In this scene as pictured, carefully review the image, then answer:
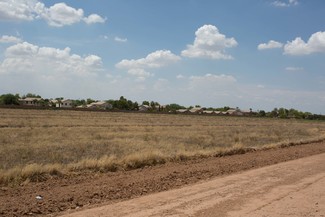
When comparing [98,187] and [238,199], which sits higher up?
[238,199]

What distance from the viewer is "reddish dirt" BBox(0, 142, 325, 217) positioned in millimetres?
9170

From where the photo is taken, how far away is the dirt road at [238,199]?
8.69 m

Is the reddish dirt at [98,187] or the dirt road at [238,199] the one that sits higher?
the dirt road at [238,199]

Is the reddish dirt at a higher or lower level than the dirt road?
lower

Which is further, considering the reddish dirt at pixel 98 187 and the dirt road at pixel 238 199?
the reddish dirt at pixel 98 187

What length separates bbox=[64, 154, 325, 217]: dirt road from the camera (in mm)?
8688

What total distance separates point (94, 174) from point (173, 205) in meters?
5.11

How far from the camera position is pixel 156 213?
846 cm

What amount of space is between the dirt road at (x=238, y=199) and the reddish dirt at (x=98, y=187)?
0.63m

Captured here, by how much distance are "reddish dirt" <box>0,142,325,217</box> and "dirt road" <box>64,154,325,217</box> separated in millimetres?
626

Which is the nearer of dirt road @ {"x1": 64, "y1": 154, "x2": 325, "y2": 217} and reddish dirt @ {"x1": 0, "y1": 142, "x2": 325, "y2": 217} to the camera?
dirt road @ {"x1": 64, "y1": 154, "x2": 325, "y2": 217}

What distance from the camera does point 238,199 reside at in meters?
9.96

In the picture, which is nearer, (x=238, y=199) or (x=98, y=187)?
(x=238, y=199)

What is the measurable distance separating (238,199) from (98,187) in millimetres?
3972
